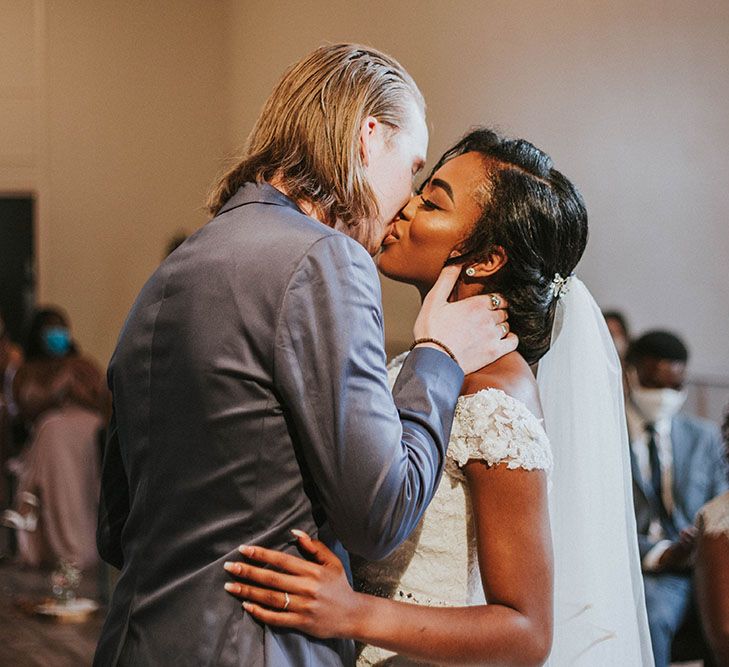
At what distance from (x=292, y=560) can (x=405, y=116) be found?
0.69m

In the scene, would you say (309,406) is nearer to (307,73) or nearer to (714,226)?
(307,73)

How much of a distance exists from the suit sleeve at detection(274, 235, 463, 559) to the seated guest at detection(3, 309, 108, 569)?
15.7 feet

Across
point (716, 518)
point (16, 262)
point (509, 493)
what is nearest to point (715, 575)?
point (716, 518)

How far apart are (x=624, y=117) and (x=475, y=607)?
4.81 m

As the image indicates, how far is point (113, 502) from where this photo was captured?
68.1 inches

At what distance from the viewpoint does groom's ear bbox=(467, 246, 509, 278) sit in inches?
72.6

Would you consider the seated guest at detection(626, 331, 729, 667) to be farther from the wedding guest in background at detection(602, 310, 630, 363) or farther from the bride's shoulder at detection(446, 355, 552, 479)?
the bride's shoulder at detection(446, 355, 552, 479)

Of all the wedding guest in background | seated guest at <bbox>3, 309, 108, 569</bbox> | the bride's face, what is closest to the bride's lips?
the bride's face

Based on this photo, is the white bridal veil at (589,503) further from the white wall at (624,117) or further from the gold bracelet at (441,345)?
the white wall at (624,117)

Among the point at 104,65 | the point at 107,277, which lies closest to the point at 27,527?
the point at 107,277

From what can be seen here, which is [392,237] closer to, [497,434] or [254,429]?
[497,434]

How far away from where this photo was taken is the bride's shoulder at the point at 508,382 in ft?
5.74

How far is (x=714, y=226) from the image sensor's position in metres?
5.67

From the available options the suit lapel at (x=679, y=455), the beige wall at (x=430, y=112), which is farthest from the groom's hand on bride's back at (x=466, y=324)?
the beige wall at (x=430, y=112)
